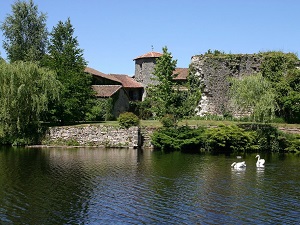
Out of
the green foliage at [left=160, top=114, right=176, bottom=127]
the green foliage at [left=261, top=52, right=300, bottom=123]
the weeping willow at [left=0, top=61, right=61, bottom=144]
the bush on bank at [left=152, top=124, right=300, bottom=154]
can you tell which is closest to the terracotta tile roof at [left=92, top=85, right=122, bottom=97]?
the weeping willow at [left=0, top=61, right=61, bottom=144]

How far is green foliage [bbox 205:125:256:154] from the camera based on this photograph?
37.0 m

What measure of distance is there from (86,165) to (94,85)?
30.1m

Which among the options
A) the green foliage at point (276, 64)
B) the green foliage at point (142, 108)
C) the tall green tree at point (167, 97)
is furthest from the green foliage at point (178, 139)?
the green foliage at point (142, 108)

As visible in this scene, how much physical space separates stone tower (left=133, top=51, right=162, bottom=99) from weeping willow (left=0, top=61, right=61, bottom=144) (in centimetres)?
2409

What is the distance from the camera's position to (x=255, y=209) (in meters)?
16.7

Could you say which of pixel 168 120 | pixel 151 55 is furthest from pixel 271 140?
pixel 151 55

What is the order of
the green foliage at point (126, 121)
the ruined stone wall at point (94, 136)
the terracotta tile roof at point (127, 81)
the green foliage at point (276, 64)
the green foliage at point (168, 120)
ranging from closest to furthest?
the ruined stone wall at point (94, 136) < the green foliage at point (126, 121) < the green foliage at point (168, 120) < the green foliage at point (276, 64) < the terracotta tile roof at point (127, 81)

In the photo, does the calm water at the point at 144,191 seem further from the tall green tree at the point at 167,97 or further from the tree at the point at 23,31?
the tree at the point at 23,31

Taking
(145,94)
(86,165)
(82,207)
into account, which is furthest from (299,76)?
(82,207)

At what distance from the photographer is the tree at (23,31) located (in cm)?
4994

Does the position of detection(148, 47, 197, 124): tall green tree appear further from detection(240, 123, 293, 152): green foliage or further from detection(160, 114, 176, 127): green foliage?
detection(240, 123, 293, 152): green foliage

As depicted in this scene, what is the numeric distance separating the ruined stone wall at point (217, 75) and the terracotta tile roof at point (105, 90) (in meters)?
10.4

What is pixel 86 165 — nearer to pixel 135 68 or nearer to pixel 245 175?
pixel 245 175

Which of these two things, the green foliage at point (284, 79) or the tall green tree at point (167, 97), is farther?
the green foliage at point (284, 79)
